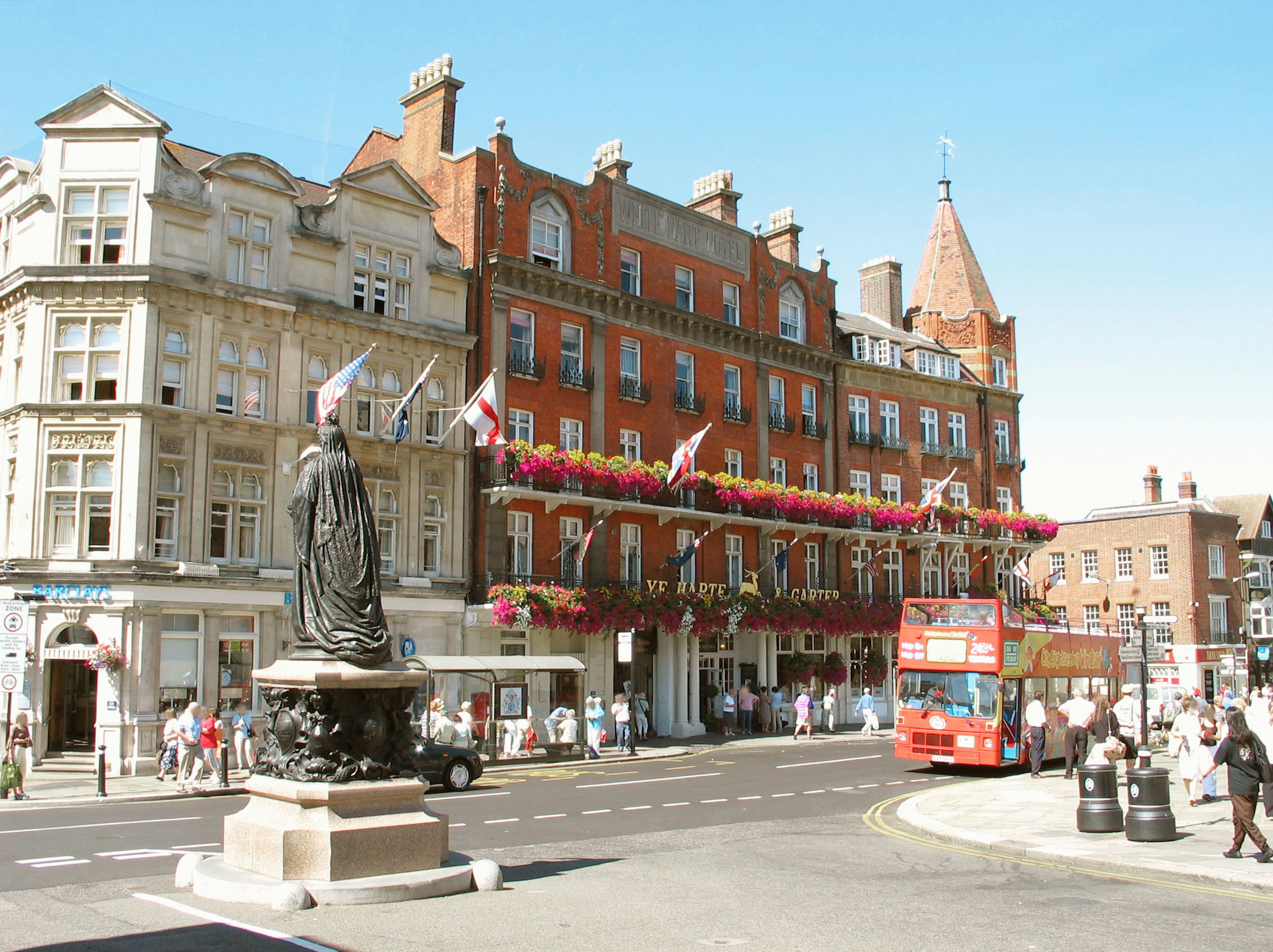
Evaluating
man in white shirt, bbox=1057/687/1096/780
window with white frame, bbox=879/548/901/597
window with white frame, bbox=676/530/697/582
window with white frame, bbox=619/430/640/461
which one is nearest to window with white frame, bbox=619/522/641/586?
window with white frame, bbox=676/530/697/582

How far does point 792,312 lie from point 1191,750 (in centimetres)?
2745

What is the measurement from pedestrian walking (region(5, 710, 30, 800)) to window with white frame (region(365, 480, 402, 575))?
9666 mm

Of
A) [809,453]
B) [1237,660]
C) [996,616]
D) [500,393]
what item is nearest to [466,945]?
[996,616]

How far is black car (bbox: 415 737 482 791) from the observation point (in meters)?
21.9

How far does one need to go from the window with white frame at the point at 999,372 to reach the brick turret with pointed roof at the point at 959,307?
41mm

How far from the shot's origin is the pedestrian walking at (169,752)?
23484 millimetres

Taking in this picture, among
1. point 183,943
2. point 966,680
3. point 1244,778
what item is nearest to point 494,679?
point 966,680

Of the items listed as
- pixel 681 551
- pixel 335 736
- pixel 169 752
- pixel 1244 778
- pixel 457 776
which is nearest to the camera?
pixel 335 736

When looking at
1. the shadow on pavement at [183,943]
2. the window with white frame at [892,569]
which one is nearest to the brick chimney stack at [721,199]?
the window with white frame at [892,569]

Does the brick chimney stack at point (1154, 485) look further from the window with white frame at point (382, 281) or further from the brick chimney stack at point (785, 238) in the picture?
the window with white frame at point (382, 281)

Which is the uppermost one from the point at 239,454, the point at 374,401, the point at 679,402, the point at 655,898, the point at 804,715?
the point at 679,402

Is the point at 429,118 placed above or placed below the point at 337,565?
above

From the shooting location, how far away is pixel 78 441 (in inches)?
1052

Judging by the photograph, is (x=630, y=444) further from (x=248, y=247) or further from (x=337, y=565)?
(x=337, y=565)
